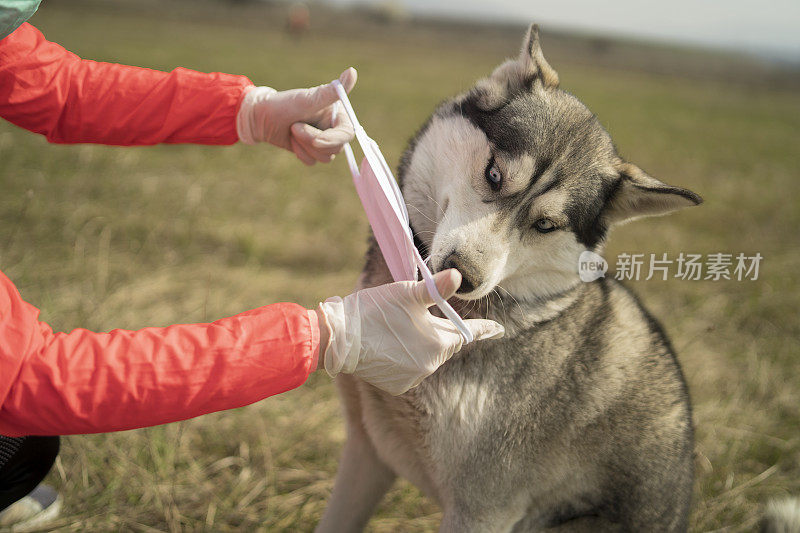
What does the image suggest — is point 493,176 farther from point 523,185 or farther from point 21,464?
point 21,464

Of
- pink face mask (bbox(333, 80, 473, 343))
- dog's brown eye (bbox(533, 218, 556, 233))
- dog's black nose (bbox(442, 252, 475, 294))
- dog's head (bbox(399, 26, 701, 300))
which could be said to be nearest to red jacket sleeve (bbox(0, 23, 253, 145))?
pink face mask (bbox(333, 80, 473, 343))

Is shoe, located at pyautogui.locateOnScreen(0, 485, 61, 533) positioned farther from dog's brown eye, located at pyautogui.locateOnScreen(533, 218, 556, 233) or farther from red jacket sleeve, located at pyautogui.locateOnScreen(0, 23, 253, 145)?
dog's brown eye, located at pyautogui.locateOnScreen(533, 218, 556, 233)

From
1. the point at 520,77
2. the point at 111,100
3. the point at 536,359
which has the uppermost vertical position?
the point at 520,77

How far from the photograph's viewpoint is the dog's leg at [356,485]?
2529 millimetres

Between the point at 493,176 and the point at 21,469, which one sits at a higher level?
the point at 493,176

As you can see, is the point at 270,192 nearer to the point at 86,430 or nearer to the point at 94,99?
the point at 94,99

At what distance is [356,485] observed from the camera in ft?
8.43

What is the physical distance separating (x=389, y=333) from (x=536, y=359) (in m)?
0.72

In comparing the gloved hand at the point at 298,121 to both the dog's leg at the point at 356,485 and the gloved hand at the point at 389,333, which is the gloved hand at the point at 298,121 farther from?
the dog's leg at the point at 356,485

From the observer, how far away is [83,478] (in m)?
2.76

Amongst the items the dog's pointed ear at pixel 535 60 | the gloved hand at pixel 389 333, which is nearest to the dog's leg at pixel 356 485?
the gloved hand at pixel 389 333

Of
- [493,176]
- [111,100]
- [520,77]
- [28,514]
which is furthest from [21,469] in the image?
[520,77]

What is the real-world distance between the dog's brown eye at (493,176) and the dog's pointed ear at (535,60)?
505mm

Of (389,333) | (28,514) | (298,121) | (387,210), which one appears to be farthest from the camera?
(28,514)
